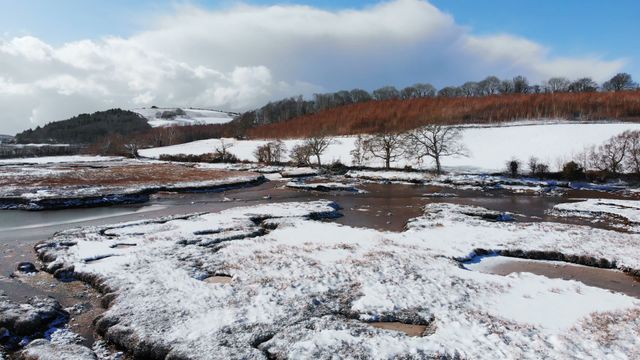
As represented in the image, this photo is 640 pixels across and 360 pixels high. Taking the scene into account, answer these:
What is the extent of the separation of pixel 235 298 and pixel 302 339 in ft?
11.3

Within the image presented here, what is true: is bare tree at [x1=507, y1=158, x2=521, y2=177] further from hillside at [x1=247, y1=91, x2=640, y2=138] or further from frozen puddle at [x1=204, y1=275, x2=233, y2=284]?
frozen puddle at [x1=204, y1=275, x2=233, y2=284]

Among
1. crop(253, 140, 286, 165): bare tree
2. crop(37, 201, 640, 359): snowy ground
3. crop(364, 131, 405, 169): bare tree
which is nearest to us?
crop(37, 201, 640, 359): snowy ground

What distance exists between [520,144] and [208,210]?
5432 cm

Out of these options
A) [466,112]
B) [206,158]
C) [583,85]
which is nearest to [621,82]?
[583,85]

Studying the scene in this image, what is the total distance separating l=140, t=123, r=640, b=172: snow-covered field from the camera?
195 ft

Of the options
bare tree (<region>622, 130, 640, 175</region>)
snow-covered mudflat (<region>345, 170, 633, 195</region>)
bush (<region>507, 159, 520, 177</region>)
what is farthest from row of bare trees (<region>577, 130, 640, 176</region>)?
bush (<region>507, 159, 520, 177</region>)

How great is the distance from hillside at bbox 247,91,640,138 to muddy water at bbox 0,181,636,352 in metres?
35.2

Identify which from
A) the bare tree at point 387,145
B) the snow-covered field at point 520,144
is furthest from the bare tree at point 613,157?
the bare tree at point 387,145

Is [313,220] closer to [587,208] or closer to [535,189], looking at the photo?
[587,208]

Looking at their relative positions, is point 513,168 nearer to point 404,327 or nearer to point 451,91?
point 404,327

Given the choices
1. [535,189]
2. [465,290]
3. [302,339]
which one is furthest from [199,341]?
[535,189]

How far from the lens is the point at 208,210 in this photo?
32656 millimetres

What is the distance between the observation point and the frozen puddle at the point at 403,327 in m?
11.4

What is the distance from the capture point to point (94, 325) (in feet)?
39.5
